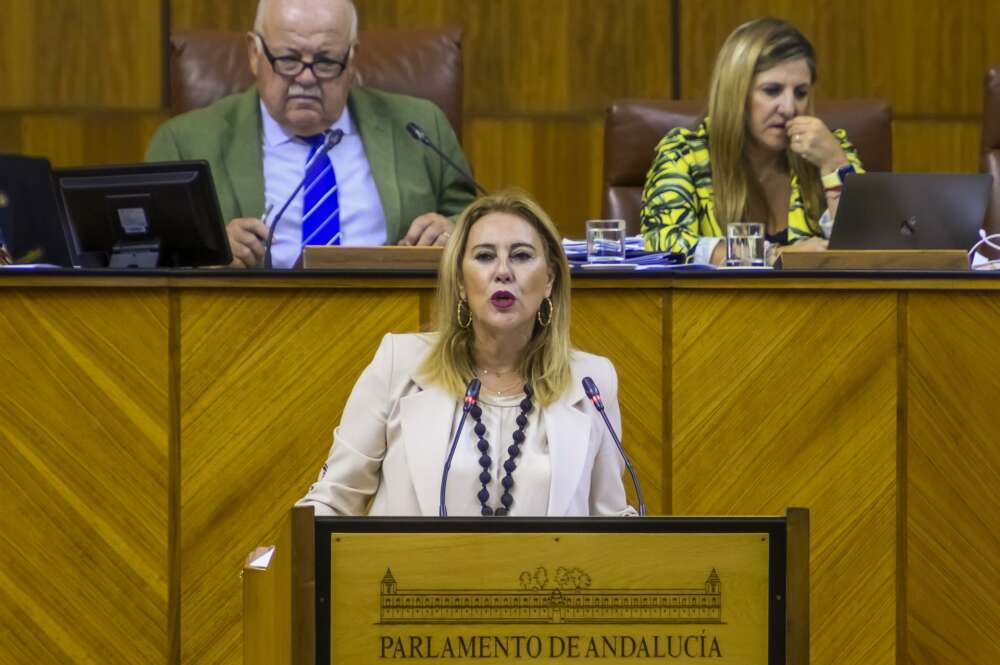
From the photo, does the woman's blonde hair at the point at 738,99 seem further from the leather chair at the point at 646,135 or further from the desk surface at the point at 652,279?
the desk surface at the point at 652,279

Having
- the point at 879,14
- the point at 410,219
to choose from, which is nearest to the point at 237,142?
the point at 410,219

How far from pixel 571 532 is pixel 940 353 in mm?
1250

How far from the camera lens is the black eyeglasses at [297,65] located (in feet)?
12.0

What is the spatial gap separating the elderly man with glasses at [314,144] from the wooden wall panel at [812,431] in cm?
92

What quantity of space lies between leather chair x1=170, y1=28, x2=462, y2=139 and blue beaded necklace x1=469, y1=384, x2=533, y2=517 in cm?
172

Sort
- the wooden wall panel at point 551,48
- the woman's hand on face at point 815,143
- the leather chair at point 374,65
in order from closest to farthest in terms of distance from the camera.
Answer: the woman's hand on face at point 815,143, the leather chair at point 374,65, the wooden wall panel at point 551,48

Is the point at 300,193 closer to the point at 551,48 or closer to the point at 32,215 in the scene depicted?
the point at 32,215

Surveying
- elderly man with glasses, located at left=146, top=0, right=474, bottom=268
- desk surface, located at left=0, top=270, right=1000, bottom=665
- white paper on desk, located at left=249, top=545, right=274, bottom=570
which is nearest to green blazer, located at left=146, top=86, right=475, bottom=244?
elderly man with glasses, located at left=146, top=0, right=474, bottom=268

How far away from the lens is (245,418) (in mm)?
2797

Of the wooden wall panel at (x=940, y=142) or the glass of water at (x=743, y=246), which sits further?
the wooden wall panel at (x=940, y=142)

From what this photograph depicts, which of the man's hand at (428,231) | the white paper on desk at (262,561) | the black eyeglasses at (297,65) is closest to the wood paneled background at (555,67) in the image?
the black eyeglasses at (297,65)

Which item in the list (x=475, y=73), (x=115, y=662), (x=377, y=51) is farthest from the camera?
(x=475, y=73)

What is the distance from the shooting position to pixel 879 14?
16.5 feet

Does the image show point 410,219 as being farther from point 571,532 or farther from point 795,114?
point 571,532
